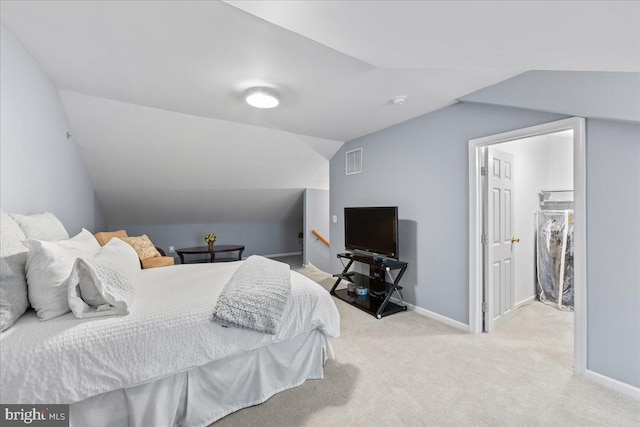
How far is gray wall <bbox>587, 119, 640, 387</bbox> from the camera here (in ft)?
6.10

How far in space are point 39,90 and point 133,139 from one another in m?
1.27

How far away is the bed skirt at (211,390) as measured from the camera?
1452 millimetres

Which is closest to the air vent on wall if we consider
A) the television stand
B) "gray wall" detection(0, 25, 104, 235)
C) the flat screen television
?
the flat screen television

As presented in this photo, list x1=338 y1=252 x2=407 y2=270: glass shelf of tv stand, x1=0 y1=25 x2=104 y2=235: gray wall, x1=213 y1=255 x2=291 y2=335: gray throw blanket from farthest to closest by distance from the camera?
x1=338 y1=252 x2=407 y2=270: glass shelf of tv stand < x1=0 y1=25 x2=104 y2=235: gray wall < x1=213 y1=255 x2=291 y2=335: gray throw blanket

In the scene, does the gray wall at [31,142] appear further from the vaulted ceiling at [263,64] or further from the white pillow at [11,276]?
the white pillow at [11,276]

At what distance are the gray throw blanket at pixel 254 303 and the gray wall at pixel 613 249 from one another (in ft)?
7.35

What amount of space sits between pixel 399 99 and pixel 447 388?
8.34 ft

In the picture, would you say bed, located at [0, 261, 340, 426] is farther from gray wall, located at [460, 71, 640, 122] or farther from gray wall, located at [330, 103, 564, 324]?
gray wall, located at [460, 71, 640, 122]

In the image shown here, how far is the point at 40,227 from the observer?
1.89 m

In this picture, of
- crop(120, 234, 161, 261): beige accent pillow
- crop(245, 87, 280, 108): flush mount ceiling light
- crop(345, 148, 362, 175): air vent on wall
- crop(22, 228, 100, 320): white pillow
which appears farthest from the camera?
crop(345, 148, 362, 175): air vent on wall

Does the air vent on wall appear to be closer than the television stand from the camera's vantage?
No

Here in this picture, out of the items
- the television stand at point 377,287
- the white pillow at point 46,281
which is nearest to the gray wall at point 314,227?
the television stand at point 377,287

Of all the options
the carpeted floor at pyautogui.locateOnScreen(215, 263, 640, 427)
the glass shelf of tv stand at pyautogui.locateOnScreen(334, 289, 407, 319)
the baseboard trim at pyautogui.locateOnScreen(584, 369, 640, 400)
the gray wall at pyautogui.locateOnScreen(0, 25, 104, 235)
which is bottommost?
the carpeted floor at pyautogui.locateOnScreen(215, 263, 640, 427)

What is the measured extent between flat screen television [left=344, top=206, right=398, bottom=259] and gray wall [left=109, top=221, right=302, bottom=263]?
324 centimetres
